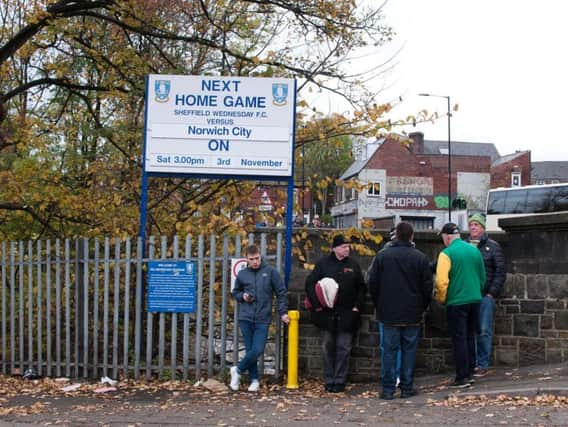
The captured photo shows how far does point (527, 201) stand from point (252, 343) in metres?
23.7

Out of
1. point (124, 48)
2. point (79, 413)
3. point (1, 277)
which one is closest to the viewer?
point (79, 413)

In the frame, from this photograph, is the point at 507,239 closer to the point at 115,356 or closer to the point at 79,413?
the point at 115,356

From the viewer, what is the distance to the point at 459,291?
312 inches

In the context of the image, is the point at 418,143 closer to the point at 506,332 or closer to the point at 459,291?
the point at 506,332

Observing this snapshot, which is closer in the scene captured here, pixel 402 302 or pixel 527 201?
pixel 402 302

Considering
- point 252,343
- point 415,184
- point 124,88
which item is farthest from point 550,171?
point 252,343

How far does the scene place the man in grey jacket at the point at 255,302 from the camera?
840 centimetres

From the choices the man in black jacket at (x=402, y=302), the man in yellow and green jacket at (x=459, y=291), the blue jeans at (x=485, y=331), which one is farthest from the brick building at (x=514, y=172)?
the man in black jacket at (x=402, y=302)

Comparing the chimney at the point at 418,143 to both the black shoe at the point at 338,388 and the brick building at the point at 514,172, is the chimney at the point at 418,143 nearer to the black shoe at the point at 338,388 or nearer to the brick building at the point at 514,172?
the brick building at the point at 514,172

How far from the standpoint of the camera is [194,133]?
922 centimetres

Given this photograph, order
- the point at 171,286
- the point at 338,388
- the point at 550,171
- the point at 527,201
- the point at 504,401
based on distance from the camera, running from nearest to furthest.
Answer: the point at 504,401 < the point at 338,388 < the point at 171,286 < the point at 527,201 < the point at 550,171

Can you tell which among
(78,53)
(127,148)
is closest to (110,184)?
(127,148)

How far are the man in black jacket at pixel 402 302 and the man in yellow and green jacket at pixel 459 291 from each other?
0.91 feet

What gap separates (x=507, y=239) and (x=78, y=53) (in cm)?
870
